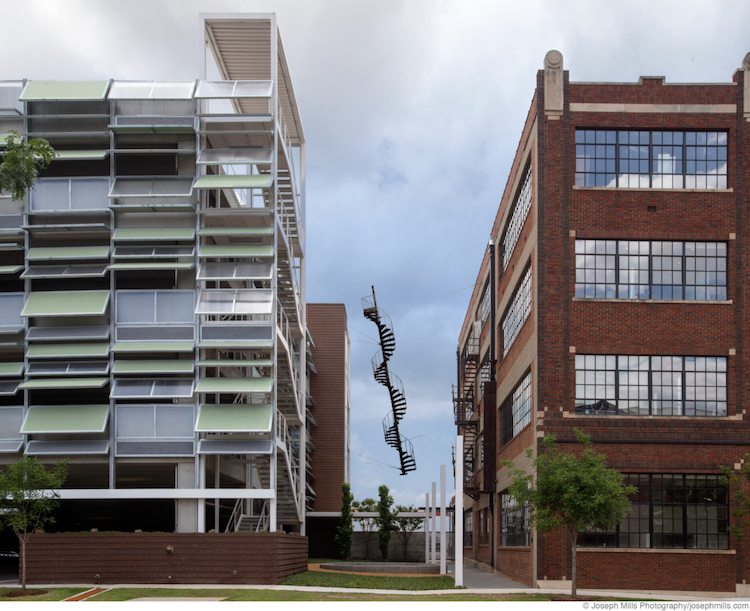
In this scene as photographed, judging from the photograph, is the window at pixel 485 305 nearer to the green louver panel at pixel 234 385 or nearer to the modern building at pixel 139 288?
the modern building at pixel 139 288

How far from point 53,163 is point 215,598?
20112mm

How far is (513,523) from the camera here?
37.4 metres

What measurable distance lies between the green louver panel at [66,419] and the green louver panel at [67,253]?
5962 millimetres

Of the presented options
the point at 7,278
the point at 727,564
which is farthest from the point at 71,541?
the point at 727,564

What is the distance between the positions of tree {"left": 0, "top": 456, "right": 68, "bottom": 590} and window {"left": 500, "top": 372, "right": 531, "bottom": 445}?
18213mm

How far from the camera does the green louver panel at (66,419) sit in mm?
32625

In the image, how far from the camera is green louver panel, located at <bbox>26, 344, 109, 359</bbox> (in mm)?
33312

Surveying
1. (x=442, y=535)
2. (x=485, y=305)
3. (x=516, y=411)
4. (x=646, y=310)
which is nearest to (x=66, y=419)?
(x=442, y=535)

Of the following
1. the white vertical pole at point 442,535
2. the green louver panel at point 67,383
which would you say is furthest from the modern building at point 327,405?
the green louver panel at point 67,383

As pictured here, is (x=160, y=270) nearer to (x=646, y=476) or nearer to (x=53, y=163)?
(x=53, y=163)

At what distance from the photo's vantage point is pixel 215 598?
2634cm

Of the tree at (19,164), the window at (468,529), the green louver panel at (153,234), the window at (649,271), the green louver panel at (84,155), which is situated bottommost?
the window at (468,529)

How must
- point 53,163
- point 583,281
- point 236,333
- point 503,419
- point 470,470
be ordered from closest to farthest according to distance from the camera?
point 583,281, point 236,333, point 53,163, point 503,419, point 470,470

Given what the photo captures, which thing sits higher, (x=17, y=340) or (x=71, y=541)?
(x=17, y=340)
